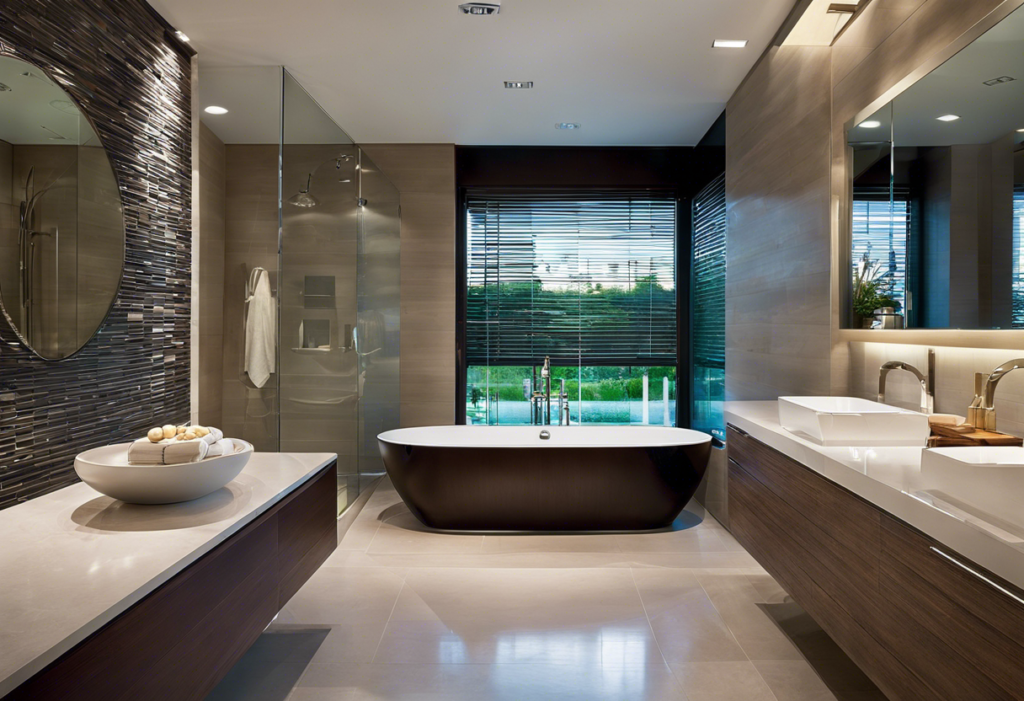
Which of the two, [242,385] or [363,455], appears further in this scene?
[363,455]

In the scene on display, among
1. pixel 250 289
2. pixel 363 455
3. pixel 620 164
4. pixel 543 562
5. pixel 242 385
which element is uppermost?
pixel 620 164

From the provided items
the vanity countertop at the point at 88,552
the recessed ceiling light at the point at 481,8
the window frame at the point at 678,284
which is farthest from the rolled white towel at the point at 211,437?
the window frame at the point at 678,284

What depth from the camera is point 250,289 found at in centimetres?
306

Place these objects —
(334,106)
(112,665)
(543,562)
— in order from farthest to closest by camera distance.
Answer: (334,106)
(543,562)
(112,665)

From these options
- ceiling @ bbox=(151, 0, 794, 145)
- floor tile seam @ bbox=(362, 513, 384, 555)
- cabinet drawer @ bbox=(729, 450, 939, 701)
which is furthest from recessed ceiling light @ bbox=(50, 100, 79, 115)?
cabinet drawer @ bbox=(729, 450, 939, 701)

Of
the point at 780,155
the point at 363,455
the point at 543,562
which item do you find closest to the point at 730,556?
the point at 543,562

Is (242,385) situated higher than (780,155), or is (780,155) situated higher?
(780,155)

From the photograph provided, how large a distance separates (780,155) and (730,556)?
2.06m

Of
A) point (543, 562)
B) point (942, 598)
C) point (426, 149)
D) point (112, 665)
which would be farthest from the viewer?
point (426, 149)

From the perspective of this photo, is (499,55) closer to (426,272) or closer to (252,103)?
(252,103)

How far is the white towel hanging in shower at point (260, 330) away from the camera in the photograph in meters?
3.06

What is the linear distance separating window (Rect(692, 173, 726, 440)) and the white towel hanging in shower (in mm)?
2734

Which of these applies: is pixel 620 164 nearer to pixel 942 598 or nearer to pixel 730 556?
pixel 730 556

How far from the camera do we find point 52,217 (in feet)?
6.68
